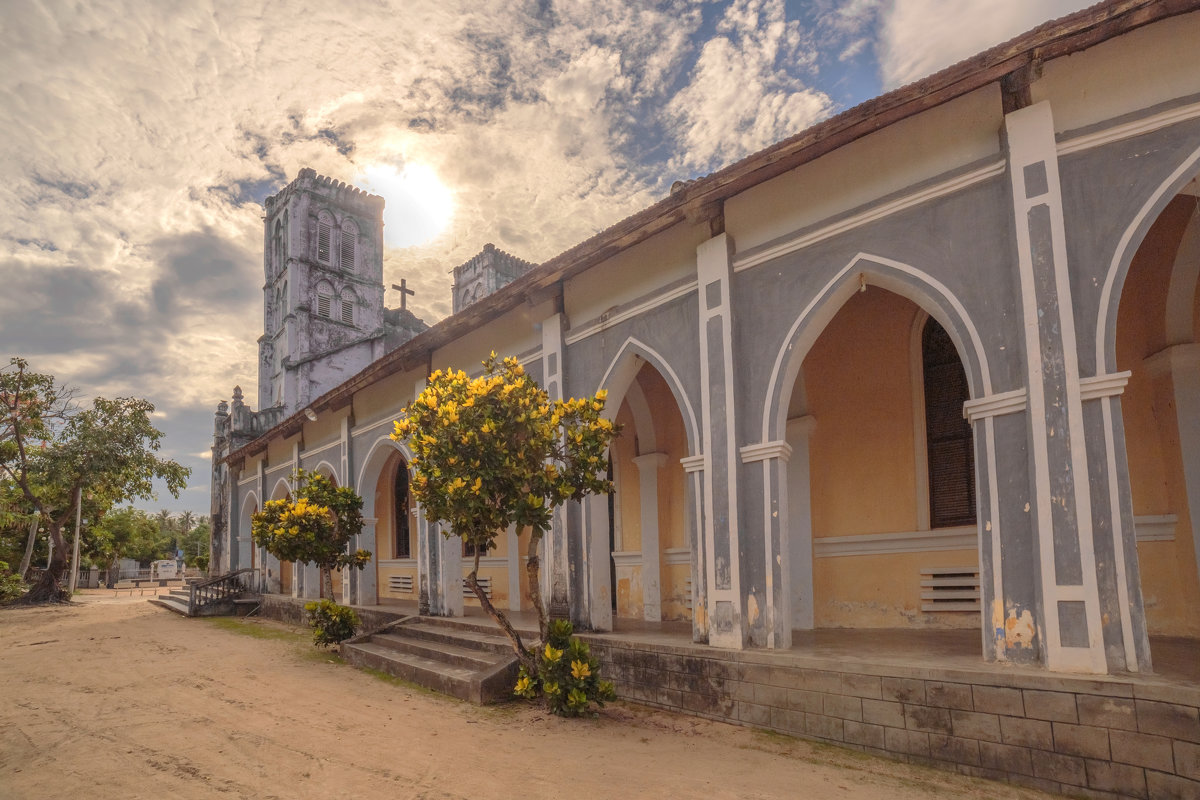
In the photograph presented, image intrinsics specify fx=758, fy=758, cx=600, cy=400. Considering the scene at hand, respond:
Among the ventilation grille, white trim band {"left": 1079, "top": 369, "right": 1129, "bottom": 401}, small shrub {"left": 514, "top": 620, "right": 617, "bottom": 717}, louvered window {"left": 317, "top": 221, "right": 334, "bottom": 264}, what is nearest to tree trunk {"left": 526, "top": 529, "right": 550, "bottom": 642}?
small shrub {"left": 514, "top": 620, "right": 617, "bottom": 717}

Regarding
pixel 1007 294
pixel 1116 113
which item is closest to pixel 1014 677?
pixel 1007 294

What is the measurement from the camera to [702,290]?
7484 millimetres

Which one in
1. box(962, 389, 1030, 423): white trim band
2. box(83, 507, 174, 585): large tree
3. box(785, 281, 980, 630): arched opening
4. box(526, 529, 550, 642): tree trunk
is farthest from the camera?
box(83, 507, 174, 585): large tree

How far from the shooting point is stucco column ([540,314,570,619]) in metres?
8.86

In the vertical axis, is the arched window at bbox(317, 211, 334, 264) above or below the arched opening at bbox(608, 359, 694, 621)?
above

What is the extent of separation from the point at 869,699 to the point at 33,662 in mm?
12075

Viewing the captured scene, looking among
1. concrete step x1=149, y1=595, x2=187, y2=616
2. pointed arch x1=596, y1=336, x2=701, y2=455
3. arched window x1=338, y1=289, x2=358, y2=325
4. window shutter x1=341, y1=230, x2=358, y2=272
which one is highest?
window shutter x1=341, y1=230, x2=358, y2=272

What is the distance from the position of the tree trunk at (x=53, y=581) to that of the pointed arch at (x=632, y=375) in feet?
76.5

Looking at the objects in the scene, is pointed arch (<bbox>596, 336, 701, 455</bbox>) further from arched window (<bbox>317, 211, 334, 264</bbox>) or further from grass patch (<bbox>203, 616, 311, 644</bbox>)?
arched window (<bbox>317, 211, 334, 264</bbox>)

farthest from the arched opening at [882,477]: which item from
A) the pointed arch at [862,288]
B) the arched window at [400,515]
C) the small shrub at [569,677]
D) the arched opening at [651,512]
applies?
the arched window at [400,515]

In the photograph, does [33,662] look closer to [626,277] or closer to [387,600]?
[387,600]

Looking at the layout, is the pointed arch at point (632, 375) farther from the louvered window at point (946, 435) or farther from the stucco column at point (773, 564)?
the louvered window at point (946, 435)

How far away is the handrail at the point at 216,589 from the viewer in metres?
19.1

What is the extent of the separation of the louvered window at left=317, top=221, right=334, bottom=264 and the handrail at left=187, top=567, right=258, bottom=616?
45.7 ft
